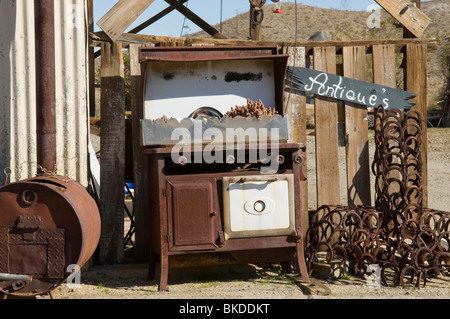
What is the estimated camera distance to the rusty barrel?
174 inches

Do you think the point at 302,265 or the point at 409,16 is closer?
the point at 302,265

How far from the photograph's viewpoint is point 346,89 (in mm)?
6023

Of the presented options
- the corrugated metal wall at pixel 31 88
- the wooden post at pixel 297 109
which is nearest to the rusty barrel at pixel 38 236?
the corrugated metal wall at pixel 31 88

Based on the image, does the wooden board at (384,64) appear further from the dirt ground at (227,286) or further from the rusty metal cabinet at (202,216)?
the dirt ground at (227,286)

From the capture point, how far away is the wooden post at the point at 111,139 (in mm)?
5719

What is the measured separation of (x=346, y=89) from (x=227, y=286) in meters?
2.45

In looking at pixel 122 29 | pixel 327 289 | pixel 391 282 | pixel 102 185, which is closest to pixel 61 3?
pixel 122 29

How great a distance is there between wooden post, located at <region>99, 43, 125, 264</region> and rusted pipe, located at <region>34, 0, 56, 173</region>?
2.59 ft

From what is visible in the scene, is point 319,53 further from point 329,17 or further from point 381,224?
point 329,17

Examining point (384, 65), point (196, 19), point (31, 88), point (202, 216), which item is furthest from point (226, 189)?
point (196, 19)

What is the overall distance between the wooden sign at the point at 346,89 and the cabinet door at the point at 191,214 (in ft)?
5.82

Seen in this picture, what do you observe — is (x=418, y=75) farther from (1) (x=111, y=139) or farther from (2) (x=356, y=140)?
(1) (x=111, y=139)

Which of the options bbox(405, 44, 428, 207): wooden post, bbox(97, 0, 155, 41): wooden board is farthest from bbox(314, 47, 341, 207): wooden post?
→ bbox(97, 0, 155, 41): wooden board

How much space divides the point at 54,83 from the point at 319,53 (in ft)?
8.97
